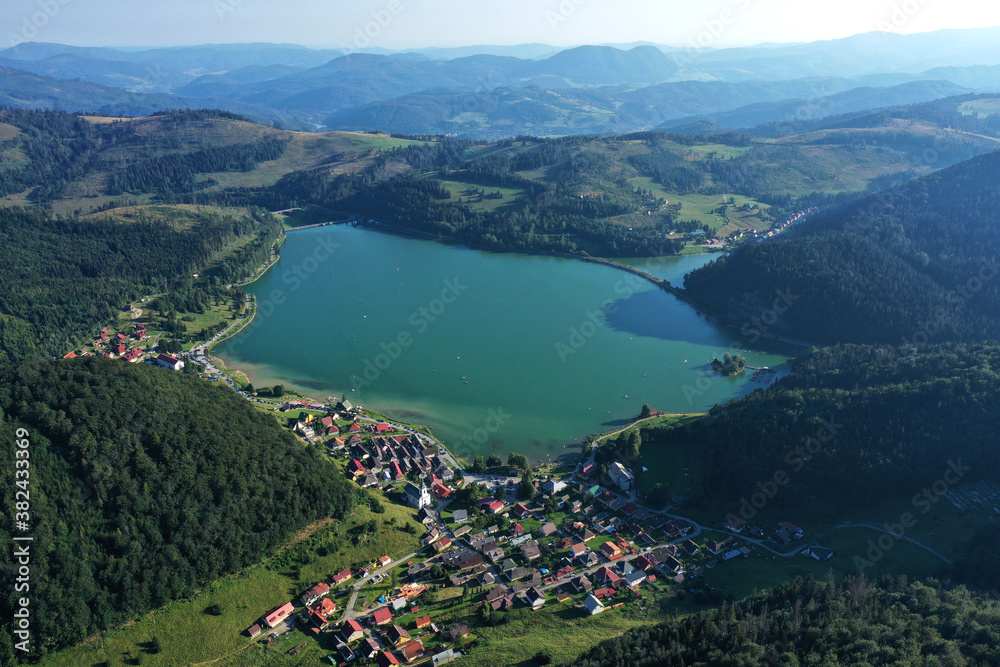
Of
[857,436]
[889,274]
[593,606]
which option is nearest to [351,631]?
[593,606]

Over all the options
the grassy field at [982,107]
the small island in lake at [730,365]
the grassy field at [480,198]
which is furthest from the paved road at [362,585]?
the grassy field at [982,107]

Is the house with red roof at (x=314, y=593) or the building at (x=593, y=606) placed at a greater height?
the house with red roof at (x=314, y=593)

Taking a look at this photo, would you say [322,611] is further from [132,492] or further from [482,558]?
[132,492]

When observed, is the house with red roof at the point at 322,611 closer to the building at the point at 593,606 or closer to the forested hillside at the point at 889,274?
the building at the point at 593,606

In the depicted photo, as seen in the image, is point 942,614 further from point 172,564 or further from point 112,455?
point 112,455

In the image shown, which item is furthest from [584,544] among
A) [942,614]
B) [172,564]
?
[172,564]

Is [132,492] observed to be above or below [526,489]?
above

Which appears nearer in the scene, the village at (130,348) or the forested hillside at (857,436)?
the forested hillside at (857,436)
